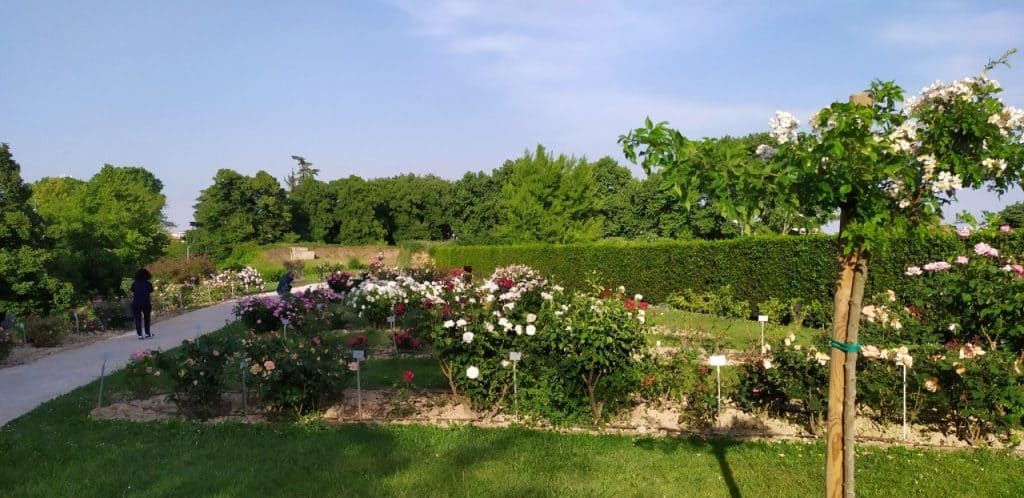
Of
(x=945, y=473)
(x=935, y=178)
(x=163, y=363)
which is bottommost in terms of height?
(x=945, y=473)

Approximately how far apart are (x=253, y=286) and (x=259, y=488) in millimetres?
22494

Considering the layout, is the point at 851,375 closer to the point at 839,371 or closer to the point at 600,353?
the point at 839,371

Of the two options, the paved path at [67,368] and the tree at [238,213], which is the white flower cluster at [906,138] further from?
the tree at [238,213]

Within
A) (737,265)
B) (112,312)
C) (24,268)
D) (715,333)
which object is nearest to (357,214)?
(112,312)

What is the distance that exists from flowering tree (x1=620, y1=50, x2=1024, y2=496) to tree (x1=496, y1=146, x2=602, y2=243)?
28.6 m

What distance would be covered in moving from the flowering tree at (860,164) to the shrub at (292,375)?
447 cm

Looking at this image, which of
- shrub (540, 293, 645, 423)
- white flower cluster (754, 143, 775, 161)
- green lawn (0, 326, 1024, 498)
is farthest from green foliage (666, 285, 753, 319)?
white flower cluster (754, 143, 775, 161)

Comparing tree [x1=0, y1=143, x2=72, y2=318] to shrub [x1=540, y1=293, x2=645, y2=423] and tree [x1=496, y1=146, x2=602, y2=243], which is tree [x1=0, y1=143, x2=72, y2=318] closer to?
shrub [x1=540, y1=293, x2=645, y2=423]

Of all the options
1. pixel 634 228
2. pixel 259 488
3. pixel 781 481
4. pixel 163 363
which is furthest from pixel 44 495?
pixel 634 228

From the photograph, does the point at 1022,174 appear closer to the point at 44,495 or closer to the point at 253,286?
the point at 44,495

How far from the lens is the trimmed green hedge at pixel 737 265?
11.7 metres

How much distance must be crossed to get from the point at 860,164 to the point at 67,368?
Result: 10734 mm

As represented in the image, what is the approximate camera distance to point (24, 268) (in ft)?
39.4

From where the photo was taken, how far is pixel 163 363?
6.76m
